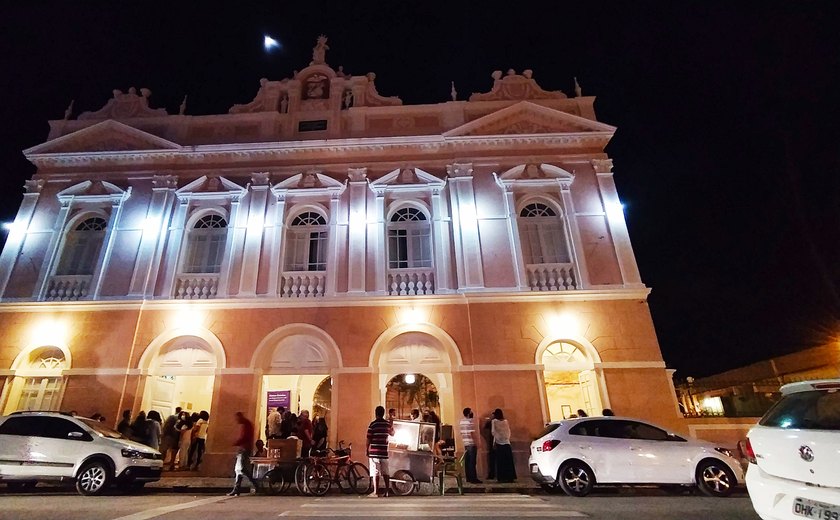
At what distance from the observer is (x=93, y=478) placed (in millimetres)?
8102

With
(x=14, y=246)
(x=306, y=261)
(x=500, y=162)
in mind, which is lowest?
(x=306, y=261)

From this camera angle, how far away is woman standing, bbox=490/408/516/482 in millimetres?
10047

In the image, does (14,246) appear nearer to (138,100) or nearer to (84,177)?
(84,177)

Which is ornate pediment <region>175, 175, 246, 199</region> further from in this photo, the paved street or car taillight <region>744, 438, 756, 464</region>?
car taillight <region>744, 438, 756, 464</region>

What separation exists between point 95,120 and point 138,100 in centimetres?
163

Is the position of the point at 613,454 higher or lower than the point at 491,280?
lower

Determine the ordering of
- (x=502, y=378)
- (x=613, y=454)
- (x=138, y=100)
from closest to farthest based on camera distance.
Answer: (x=613, y=454), (x=502, y=378), (x=138, y=100)

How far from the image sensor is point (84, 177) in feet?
48.9

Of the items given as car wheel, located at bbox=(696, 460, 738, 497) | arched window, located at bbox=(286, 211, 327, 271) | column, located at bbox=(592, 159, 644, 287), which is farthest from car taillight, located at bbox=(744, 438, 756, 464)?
arched window, located at bbox=(286, 211, 327, 271)

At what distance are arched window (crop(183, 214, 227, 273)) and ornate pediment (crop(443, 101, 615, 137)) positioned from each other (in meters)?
8.36

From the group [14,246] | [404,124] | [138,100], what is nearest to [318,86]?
[404,124]

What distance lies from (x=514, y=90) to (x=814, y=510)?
1512cm

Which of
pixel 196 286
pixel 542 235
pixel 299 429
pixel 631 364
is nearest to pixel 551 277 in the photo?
pixel 542 235

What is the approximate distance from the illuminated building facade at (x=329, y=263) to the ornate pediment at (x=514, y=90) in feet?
0.24
